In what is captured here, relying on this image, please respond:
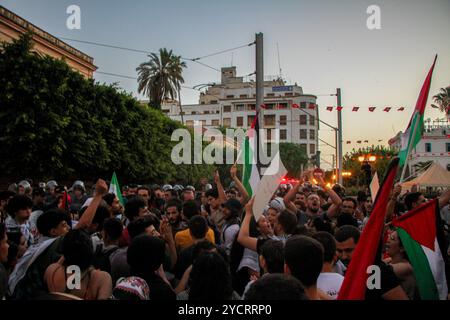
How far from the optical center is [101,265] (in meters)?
3.74

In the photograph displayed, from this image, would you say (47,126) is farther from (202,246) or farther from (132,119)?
(202,246)

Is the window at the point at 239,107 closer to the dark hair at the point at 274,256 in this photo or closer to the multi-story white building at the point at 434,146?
the multi-story white building at the point at 434,146

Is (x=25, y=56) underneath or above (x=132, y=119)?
above

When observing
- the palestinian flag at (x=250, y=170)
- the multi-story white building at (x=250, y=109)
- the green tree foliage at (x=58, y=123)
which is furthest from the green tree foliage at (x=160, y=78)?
the multi-story white building at (x=250, y=109)

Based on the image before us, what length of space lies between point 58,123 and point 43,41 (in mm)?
12413

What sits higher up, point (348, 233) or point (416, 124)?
point (416, 124)

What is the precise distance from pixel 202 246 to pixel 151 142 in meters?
20.7

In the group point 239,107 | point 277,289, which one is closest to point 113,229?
point 277,289

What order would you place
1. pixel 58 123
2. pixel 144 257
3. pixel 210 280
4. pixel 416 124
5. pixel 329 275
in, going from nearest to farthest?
pixel 210 280 < pixel 144 257 < pixel 329 275 < pixel 416 124 < pixel 58 123

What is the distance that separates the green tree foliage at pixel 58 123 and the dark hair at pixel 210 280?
45.5ft

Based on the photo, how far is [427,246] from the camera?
336cm

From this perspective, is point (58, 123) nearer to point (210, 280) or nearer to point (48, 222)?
point (48, 222)

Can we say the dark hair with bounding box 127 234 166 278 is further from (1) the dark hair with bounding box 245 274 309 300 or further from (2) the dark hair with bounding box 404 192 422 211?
(2) the dark hair with bounding box 404 192 422 211
